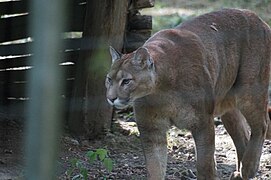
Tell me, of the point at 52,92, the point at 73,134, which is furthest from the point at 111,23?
the point at 52,92

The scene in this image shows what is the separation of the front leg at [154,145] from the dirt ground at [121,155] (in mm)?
490

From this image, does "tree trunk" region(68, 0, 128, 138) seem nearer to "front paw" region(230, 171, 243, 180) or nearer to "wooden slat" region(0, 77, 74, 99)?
"wooden slat" region(0, 77, 74, 99)

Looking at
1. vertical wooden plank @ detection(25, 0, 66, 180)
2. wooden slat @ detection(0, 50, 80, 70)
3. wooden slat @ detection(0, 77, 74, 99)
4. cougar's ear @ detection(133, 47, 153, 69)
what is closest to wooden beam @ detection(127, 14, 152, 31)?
wooden slat @ detection(0, 50, 80, 70)

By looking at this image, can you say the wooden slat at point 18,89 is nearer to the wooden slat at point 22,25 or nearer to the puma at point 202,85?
the wooden slat at point 22,25

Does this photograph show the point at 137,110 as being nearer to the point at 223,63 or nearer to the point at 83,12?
Answer: the point at 223,63

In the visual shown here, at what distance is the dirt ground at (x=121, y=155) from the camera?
14.8 feet

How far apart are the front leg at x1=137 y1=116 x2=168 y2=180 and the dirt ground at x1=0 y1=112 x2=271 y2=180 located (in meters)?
0.49

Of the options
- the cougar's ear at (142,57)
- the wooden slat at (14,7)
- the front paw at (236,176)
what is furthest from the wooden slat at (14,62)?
the front paw at (236,176)

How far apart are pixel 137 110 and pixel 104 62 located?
1097 mm

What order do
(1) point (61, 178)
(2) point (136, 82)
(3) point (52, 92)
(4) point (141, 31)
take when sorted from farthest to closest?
(4) point (141, 31) → (1) point (61, 178) → (2) point (136, 82) → (3) point (52, 92)

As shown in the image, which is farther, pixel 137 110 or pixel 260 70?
pixel 260 70

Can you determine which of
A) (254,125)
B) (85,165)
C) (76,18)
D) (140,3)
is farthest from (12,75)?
(254,125)

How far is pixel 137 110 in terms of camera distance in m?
3.90

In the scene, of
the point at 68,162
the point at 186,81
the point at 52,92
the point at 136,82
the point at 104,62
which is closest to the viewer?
the point at 52,92
